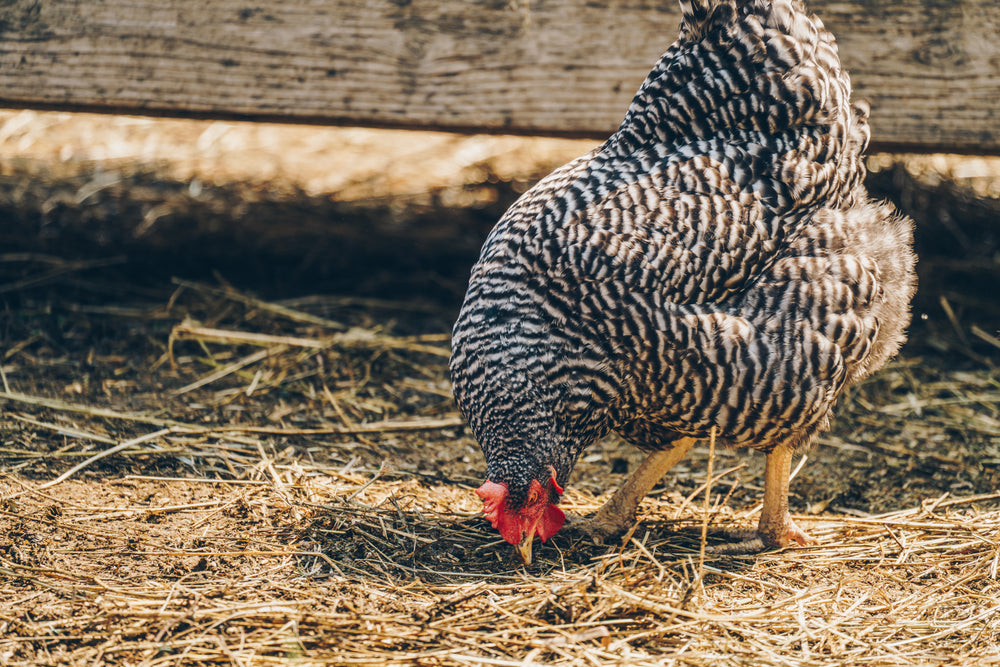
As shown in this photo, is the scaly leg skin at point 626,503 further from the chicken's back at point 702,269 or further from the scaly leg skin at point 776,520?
the scaly leg skin at point 776,520

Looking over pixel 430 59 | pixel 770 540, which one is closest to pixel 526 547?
pixel 770 540

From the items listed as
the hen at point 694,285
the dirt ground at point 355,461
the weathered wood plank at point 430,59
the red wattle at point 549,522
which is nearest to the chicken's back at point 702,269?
the hen at point 694,285

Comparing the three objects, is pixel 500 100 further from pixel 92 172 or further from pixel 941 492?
pixel 92 172

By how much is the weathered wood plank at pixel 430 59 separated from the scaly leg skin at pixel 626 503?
1551 millimetres

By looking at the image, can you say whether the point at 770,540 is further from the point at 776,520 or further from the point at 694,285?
the point at 694,285

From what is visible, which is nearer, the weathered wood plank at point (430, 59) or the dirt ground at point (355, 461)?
the dirt ground at point (355, 461)

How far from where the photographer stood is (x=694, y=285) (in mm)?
2551

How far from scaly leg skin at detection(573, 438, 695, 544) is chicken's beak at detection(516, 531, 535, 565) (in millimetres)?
397

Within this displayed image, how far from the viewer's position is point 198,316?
4.36 metres

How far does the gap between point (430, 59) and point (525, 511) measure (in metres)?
2.13

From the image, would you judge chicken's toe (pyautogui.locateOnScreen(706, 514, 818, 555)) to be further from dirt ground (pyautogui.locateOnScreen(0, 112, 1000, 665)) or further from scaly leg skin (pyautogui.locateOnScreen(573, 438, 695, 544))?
scaly leg skin (pyautogui.locateOnScreen(573, 438, 695, 544))

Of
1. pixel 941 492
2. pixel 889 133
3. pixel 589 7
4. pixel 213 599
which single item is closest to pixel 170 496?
pixel 213 599

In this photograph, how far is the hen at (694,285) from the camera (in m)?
2.49

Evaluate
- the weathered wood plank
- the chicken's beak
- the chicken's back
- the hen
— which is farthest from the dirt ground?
the weathered wood plank
